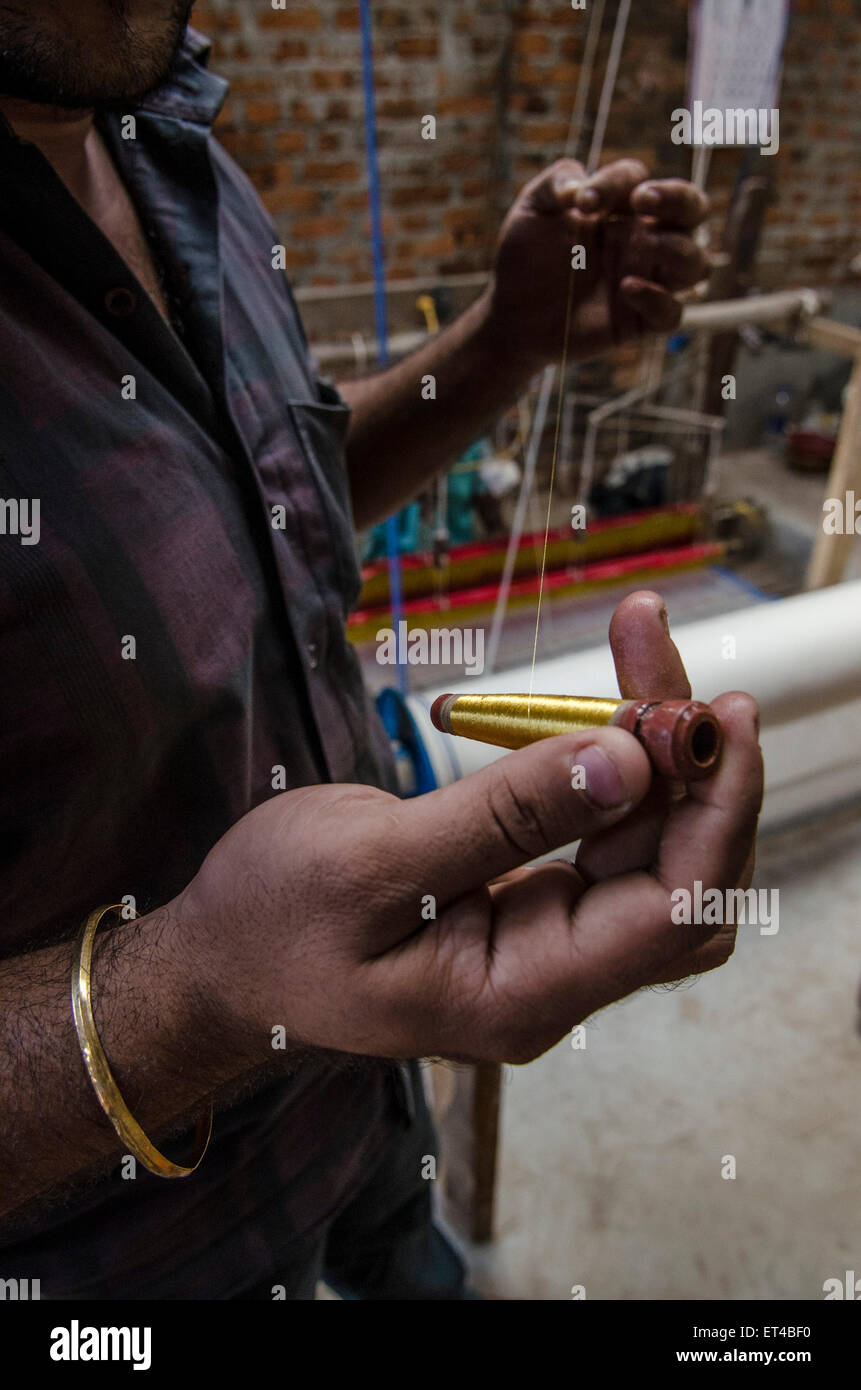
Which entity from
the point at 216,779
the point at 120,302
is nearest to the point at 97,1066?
the point at 216,779

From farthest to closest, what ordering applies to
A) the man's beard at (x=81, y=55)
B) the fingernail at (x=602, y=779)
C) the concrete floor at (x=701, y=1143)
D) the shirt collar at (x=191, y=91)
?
1. the concrete floor at (x=701, y=1143)
2. the shirt collar at (x=191, y=91)
3. the man's beard at (x=81, y=55)
4. the fingernail at (x=602, y=779)

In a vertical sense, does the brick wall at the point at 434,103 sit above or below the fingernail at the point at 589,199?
above

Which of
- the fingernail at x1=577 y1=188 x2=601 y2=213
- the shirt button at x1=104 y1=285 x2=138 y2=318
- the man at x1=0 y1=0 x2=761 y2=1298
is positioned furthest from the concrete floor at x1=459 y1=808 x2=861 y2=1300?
the shirt button at x1=104 y1=285 x2=138 y2=318

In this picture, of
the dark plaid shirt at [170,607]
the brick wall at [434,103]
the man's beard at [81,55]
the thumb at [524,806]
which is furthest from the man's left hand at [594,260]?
the brick wall at [434,103]

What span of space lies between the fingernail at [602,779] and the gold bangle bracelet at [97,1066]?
28 cm

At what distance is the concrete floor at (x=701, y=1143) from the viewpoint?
1.25m

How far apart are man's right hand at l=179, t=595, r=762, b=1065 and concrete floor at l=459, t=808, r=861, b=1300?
991 mm

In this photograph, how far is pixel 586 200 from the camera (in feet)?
2.60

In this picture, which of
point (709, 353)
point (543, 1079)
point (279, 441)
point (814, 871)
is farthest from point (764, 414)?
point (279, 441)

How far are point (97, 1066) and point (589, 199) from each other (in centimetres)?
77

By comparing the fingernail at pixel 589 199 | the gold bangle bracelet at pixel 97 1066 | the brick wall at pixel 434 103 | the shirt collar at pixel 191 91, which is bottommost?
the gold bangle bracelet at pixel 97 1066

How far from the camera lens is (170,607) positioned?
54 centimetres

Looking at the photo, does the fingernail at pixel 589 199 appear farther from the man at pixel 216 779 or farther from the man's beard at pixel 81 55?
the man's beard at pixel 81 55

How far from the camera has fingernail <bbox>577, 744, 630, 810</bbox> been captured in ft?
1.25
